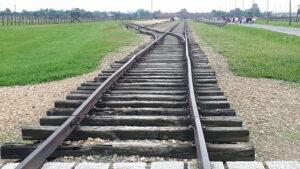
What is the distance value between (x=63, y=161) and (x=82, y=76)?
7.49m

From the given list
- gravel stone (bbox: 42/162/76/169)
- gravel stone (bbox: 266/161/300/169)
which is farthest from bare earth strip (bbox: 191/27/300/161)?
gravel stone (bbox: 42/162/76/169)

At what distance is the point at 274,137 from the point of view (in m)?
6.09

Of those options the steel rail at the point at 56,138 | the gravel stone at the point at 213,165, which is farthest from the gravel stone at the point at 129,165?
the steel rail at the point at 56,138

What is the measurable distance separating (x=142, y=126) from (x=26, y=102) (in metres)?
3.43

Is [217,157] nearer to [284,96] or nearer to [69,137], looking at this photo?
[69,137]

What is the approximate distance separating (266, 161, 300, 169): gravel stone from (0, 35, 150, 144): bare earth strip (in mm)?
3099

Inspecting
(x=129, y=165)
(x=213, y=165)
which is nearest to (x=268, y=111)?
(x=213, y=165)

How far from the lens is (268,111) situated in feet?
25.2

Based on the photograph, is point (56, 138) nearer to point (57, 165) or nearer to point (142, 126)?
point (57, 165)

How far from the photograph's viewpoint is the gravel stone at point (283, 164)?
15.3 feet

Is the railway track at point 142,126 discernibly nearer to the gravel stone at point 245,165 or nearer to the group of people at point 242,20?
the gravel stone at point 245,165

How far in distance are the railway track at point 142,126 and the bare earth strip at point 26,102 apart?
0.54 m

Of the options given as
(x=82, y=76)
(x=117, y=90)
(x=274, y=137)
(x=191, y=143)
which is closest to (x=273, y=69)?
(x=82, y=76)

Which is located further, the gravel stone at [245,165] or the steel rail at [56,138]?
the gravel stone at [245,165]
